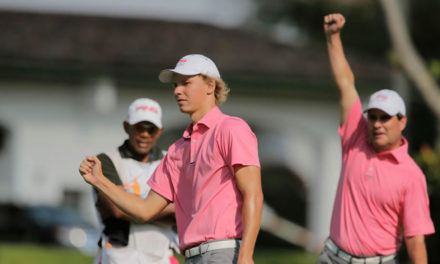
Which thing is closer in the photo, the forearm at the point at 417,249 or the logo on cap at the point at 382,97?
the forearm at the point at 417,249

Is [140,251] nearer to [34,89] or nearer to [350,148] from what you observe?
[350,148]

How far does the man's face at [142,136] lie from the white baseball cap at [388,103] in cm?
168

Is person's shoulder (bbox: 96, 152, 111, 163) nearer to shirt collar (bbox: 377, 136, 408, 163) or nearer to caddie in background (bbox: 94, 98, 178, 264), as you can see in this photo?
caddie in background (bbox: 94, 98, 178, 264)

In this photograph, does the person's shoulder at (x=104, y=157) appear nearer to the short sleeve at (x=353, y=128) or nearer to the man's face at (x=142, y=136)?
the man's face at (x=142, y=136)

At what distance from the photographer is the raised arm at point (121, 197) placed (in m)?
5.66

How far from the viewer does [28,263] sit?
1531 cm

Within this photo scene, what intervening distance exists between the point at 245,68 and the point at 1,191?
7.07m

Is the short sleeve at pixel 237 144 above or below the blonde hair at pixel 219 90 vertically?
below

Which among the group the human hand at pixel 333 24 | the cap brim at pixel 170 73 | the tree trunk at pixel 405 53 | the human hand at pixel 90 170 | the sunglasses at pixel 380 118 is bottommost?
the human hand at pixel 90 170

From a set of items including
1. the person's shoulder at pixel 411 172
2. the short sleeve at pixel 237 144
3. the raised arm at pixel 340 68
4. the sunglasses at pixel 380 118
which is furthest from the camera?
the raised arm at pixel 340 68

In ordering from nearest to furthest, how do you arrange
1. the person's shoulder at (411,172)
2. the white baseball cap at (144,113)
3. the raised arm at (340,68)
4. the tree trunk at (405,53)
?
the person's shoulder at (411,172) < the white baseball cap at (144,113) < the raised arm at (340,68) < the tree trunk at (405,53)

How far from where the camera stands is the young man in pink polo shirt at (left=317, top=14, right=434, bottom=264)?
657 centimetres

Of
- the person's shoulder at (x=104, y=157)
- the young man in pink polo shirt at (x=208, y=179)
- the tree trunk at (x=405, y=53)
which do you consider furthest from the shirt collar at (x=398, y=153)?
the tree trunk at (x=405, y=53)

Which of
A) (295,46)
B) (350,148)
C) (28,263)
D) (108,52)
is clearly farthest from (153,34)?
(350,148)
